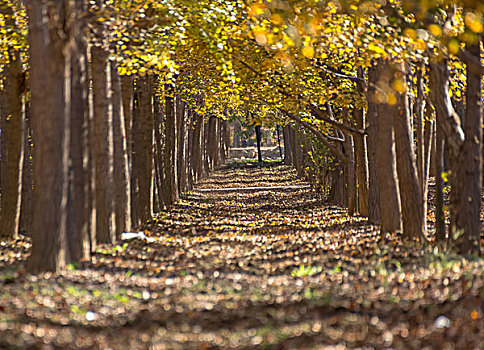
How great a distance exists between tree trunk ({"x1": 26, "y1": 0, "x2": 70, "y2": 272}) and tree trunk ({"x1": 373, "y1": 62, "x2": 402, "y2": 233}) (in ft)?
21.2

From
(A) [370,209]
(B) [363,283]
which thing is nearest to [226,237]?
(A) [370,209]

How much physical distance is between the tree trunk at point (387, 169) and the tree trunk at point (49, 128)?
6.47 metres

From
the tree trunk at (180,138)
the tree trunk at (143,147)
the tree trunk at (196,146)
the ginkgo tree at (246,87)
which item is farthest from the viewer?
the tree trunk at (196,146)

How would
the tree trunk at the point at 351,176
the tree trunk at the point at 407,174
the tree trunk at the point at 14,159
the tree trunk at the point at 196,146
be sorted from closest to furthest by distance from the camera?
the tree trunk at the point at 407,174
the tree trunk at the point at 14,159
the tree trunk at the point at 351,176
the tree trunk at the point at 196,146

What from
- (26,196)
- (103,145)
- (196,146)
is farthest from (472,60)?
(196,146)

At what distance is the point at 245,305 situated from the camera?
695 centimetres

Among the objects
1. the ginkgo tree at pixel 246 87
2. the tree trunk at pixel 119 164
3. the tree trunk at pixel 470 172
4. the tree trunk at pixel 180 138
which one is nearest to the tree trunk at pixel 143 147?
the ginkgo tree at pixel 246 87

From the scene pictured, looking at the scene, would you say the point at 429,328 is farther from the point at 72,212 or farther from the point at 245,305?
the point at 72,212

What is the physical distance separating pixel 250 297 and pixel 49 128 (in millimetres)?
3635

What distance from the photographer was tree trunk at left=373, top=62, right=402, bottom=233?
13.0 metres

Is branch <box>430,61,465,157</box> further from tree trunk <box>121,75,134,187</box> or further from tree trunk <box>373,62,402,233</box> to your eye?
tree trunk <box>121,75,134,187</box>

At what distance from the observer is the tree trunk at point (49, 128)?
8.88m

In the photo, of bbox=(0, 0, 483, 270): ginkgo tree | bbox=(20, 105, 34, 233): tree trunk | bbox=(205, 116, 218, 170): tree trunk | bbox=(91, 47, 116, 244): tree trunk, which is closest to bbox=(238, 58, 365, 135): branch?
bbox=(0, 0, 483, 270): ginkgo tree

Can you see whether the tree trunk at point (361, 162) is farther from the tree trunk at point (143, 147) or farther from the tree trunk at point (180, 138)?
the tree trunk at point (180, 138)
